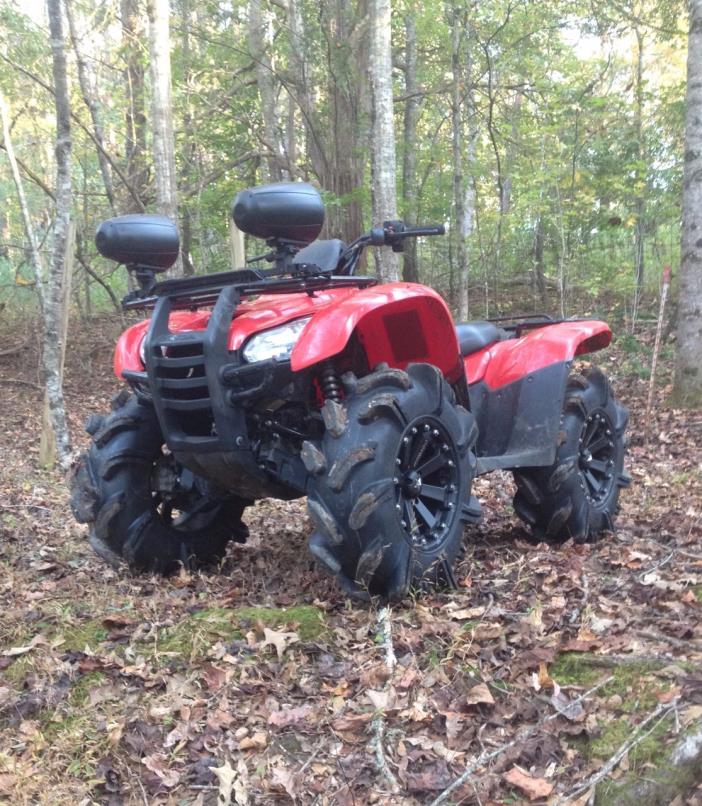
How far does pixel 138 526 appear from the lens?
4.02m

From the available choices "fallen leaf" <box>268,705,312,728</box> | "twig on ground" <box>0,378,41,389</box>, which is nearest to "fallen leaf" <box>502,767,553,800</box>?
"fallen leaf" <box>268,705,312,728</box>

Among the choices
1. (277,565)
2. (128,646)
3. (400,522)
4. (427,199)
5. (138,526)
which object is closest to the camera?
(128,646)

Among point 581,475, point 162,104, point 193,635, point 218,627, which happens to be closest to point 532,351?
point 581,475

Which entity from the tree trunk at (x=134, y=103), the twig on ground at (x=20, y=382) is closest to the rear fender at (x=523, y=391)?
the twig on ground at (x=20, y=382)

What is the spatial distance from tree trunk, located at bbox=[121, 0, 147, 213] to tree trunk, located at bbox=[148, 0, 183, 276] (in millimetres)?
3604

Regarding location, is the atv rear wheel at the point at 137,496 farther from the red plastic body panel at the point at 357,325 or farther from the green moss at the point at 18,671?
the green moss at the point at 18,671

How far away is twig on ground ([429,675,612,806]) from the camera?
2156 mm

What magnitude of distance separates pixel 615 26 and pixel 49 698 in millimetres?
15388

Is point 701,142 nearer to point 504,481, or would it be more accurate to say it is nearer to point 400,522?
point 504,481

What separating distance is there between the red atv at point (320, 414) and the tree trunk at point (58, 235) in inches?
157

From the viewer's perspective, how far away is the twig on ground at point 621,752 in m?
2.07

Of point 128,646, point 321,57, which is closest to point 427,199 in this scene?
point 321,57

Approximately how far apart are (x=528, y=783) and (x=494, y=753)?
15 centimetres

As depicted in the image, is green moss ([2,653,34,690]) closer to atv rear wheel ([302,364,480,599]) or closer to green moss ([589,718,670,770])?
atv rear wheel ([302,364,480,599])
